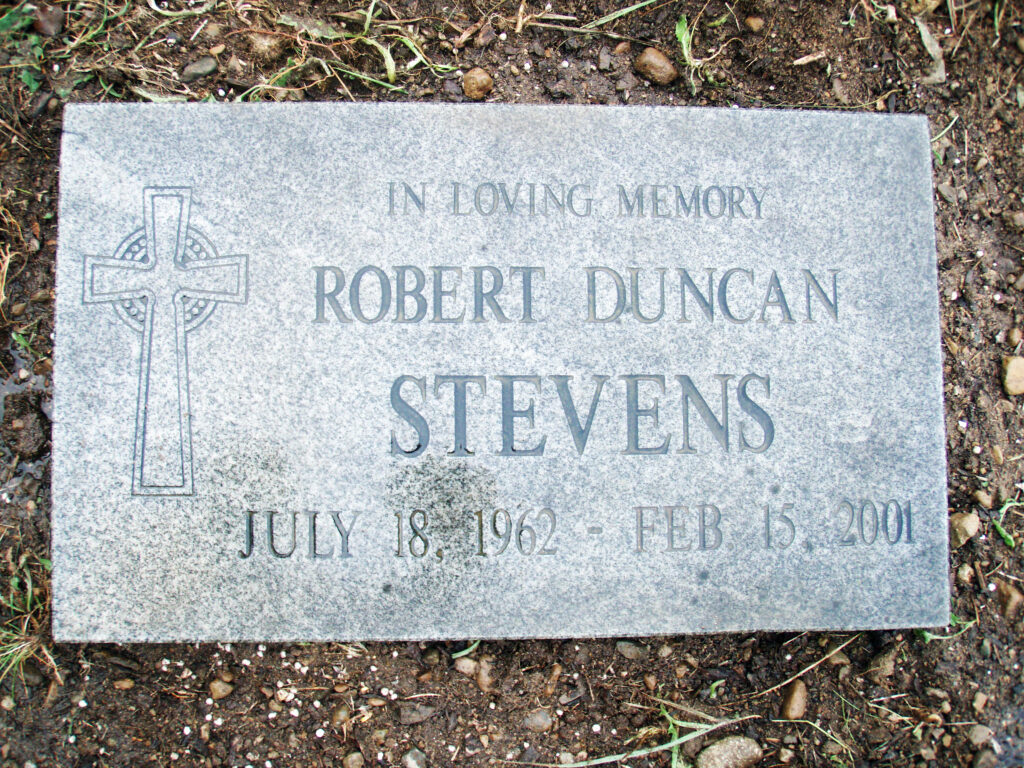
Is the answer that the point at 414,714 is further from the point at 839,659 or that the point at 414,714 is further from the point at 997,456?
the point at 997,456

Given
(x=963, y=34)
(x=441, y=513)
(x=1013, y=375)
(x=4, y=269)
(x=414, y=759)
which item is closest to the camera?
(x=441, y=513)

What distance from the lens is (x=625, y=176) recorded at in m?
2.16

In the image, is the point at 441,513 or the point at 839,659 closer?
the point at 441,513

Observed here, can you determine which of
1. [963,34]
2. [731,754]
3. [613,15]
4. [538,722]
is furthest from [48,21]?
[731,754]

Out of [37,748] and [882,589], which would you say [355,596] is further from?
[882,589]

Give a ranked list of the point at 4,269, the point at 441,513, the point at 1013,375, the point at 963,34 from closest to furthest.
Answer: the point at 441,513
the point at 4,269
the point at 1013,375
the point at 963,34

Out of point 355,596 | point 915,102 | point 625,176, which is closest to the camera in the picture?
point 355,596

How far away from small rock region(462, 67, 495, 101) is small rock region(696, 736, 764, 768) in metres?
2.33

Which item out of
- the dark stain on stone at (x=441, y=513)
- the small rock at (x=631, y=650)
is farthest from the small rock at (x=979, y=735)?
the dark stain on stone at (x=441, y=513)

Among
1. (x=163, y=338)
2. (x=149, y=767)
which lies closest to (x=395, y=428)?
(x=163, y=338)

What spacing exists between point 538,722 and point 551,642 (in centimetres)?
25

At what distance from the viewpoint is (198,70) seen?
2.38 metres

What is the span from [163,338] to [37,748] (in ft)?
4.52

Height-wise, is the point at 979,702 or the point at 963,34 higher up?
the point at 963,34
